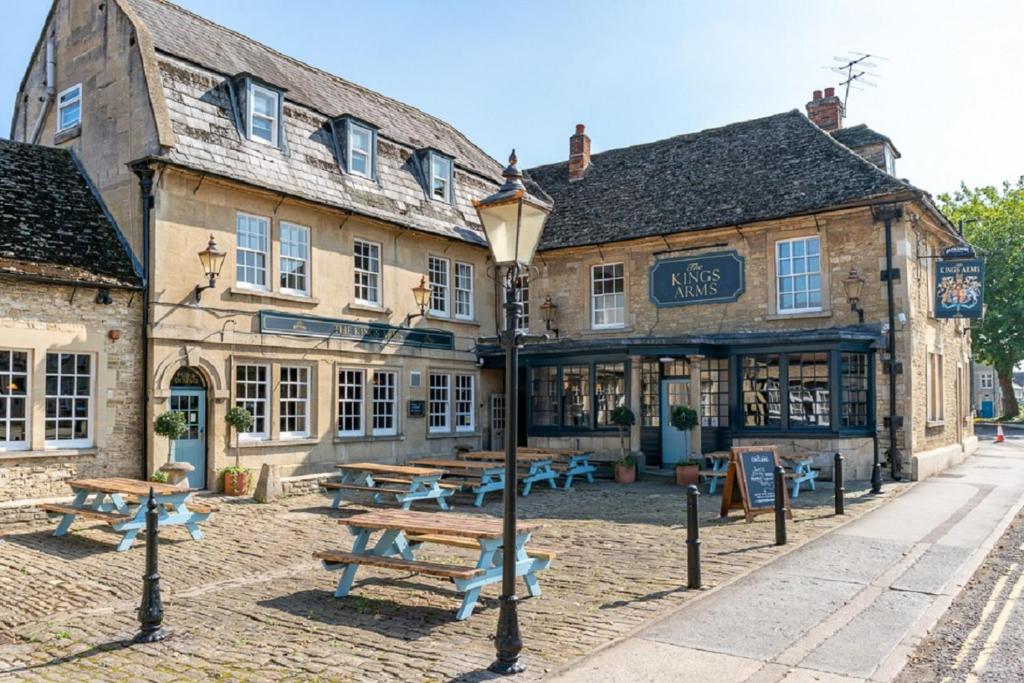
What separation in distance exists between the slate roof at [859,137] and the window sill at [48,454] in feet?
63.0

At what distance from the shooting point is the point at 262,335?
53.6 feet

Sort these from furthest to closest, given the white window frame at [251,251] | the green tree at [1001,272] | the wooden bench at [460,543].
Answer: the green tree at [1001,272], the white window frame at [251,251], the wooden bench at [460,543]

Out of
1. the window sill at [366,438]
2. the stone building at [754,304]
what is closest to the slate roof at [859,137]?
the stone building at [754,304]

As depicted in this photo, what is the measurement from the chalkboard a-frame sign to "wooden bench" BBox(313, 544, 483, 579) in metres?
6.25

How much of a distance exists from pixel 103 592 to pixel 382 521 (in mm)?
3093

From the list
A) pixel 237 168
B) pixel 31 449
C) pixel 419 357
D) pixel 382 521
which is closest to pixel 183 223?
pixel 237 168

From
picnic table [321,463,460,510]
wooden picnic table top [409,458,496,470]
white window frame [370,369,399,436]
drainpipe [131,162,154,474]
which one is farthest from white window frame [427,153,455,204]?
picnic table [321,463,460,510]

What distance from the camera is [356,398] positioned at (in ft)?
60.8

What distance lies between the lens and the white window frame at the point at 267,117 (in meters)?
16.8

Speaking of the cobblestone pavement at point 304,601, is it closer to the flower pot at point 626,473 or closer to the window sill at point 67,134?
the flower pot at point 626,473

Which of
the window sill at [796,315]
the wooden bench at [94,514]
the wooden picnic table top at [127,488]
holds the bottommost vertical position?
the wooden bench at [94,514]

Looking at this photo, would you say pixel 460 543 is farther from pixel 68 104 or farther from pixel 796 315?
pixel 68 104

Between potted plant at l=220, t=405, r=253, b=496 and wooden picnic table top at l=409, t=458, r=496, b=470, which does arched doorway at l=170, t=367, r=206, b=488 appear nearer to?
potted plant at l=220, t=405, r=253, b=496

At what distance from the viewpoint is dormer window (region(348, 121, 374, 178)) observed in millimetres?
19125
